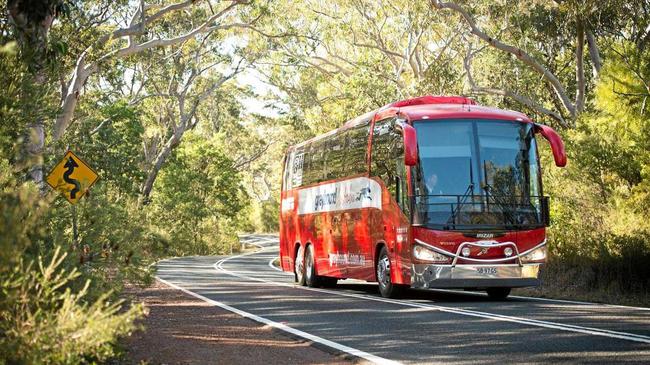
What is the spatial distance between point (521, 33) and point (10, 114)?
2738 centimetres

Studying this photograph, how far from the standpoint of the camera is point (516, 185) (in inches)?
697

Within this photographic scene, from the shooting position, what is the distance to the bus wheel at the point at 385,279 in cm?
1884

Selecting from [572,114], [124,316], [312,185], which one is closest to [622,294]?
[312,185]

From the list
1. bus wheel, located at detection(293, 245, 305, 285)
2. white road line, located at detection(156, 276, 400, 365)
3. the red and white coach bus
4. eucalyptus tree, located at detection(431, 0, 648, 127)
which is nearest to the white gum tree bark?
eucalyptus tree, located at detection(431, 0, 648, 127)

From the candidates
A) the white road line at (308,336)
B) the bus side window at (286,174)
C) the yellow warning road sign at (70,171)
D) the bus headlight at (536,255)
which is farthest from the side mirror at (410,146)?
the bus side window at (286,174)

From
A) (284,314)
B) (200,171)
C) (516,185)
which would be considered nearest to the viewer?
(284,314)

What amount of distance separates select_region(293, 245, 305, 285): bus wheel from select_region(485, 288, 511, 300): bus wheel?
22.2 feet

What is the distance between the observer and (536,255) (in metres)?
17.6

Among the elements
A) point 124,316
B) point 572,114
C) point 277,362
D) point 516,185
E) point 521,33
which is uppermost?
point 521,33

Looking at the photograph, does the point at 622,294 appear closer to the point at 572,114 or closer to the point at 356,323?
the point at 356,323

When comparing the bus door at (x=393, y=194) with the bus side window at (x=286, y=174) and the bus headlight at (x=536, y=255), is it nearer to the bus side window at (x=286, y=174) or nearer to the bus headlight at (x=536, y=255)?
the bus headlight at (x=536, y=255)

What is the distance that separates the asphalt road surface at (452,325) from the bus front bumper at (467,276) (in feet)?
1.18

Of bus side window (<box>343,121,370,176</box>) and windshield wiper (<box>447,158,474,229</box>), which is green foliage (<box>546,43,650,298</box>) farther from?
bus side window (<box>343,121,370,176</box>)

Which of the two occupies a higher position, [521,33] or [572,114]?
[521,33]
